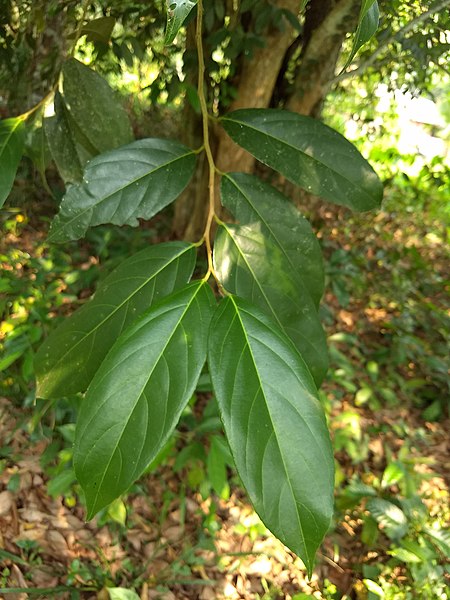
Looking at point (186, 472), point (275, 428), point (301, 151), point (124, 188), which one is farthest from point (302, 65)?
point (186, 472)

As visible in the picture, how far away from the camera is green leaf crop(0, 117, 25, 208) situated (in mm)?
651

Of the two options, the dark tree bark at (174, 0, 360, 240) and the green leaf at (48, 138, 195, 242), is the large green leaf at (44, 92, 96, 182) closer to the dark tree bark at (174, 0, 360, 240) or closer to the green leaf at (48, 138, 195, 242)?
the green leaf at (48, 138, 195, 242)

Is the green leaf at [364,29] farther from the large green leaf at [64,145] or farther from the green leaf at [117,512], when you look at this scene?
the green leaf at [117,512]

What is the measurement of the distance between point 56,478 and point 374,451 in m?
1.20

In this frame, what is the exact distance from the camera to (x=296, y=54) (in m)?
1.38

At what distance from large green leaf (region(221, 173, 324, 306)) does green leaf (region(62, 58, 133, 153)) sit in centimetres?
21

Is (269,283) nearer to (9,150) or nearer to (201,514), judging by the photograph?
(9,150)

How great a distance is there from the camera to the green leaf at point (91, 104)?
76 cm

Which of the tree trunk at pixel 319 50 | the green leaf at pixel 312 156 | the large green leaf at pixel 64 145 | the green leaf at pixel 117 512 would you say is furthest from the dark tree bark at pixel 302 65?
the green leaf at pixel 117 512

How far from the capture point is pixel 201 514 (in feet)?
5.27

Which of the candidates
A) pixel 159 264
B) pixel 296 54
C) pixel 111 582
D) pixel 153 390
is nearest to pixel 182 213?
pixel 296 54

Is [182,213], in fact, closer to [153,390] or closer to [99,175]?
[99,175]

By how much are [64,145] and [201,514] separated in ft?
4.07

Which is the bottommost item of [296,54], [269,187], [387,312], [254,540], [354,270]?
[254,540]
